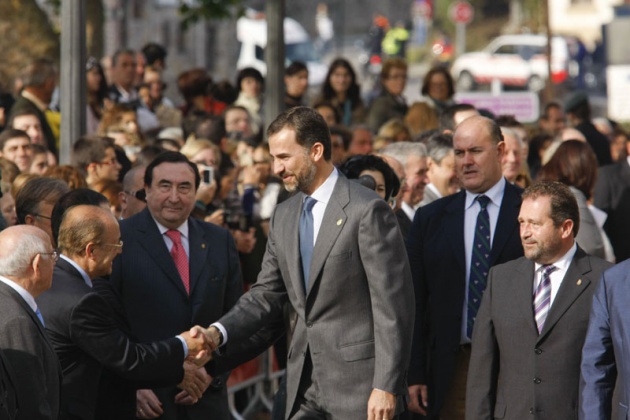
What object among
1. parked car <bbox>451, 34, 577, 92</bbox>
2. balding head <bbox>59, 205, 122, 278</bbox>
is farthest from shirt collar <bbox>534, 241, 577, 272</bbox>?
parked car <bbox>451, 34, 577, 92</bbox>

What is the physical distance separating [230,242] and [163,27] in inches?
1536

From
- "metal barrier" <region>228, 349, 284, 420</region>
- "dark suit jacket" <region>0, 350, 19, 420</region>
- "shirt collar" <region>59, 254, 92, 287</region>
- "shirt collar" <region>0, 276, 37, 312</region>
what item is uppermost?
"shirt collar" <region>59, 254, 92, 287</region>

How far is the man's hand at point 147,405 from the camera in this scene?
25.6 ft

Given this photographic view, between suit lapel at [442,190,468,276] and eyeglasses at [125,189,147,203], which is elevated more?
eyeglasses at [125,189,147,203]

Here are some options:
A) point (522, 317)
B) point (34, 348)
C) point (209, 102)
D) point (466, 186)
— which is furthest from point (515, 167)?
point (209, 102)

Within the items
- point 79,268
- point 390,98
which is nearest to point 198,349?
point 79,268

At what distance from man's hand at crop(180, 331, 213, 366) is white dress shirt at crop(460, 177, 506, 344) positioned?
1.52 m

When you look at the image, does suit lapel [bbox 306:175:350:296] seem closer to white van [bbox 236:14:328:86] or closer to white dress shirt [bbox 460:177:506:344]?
white dress shirt [bbox 460:177:506:344]

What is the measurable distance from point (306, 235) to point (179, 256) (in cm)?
124

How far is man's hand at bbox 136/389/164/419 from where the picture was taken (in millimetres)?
7789

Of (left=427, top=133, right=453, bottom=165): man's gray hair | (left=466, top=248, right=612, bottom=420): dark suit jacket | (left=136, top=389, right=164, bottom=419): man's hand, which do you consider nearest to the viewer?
(left=466, top=248, right=612, bottom=420): dark suit jacket

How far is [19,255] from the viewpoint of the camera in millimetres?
6598

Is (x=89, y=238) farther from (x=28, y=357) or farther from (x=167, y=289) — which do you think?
(x=28, y=357)

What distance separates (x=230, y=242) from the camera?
8.45 m
